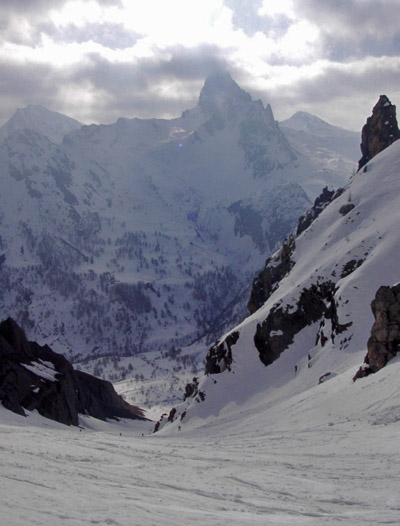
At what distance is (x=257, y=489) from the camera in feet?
62.0

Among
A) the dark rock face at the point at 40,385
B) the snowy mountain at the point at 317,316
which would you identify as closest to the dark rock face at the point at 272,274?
the snowy mountain at the point at 317,316

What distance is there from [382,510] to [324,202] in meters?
114

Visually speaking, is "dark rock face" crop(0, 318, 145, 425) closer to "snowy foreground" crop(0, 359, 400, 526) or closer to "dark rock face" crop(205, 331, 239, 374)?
"dark rock face" crop(205, 331, 239, 374)

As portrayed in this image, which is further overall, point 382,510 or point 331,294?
point 331,294

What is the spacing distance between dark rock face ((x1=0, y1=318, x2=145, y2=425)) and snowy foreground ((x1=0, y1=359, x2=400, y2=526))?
107 feet

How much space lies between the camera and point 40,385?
67562mm

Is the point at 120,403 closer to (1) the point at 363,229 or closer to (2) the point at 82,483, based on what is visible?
(1) the point at 363,229

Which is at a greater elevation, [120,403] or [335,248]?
[335,248]

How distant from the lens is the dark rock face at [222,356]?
249ft

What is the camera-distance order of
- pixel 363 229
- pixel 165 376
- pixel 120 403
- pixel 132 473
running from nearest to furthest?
1. pixel 132 473
2. pixel 363 229
3. pixel 120 403
4. pixel 165 376

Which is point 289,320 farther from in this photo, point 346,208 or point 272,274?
point 272,274

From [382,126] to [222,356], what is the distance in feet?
199

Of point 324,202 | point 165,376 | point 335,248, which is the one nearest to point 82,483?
point 335,248

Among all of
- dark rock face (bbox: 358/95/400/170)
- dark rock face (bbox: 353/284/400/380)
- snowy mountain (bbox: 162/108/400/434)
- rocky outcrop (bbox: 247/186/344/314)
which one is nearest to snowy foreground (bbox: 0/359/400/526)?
dark rock face (bbox: 353/284/400/380)
